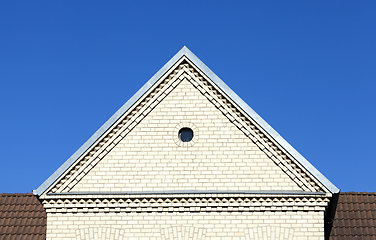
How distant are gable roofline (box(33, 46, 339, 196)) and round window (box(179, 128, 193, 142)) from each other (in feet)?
5.17

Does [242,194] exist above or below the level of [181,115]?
below

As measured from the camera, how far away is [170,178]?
1817cm

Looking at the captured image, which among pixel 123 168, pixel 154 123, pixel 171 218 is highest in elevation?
pixel 154 123

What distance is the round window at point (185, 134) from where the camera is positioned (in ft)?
61.3

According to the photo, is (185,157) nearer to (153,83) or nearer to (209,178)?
(209,178)

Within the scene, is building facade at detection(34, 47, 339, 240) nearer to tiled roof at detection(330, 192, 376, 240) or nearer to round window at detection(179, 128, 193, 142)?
round window at detection(179, 128, 193, 142)

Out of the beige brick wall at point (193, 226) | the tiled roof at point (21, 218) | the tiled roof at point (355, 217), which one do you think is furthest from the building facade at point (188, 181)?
the tiled roof at point (21, 218)

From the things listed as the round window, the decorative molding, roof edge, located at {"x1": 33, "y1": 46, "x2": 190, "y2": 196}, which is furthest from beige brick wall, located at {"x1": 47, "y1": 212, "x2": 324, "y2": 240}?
the round window

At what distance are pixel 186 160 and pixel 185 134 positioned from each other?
0.85 metres

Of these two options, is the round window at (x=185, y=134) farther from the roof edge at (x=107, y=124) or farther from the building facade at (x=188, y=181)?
the roof edge at (x=107, y=124)

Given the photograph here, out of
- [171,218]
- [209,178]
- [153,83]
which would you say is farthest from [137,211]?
[153,83]

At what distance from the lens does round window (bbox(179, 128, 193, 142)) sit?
18.7m

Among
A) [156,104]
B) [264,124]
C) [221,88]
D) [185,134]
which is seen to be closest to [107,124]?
[156,104]

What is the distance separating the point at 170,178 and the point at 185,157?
754 mm
